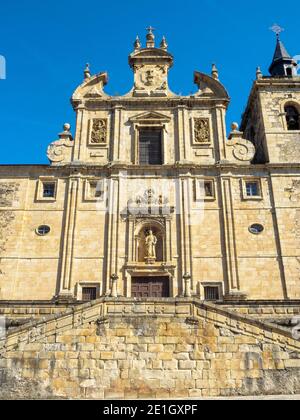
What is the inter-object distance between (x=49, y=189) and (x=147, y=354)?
42.2 ft

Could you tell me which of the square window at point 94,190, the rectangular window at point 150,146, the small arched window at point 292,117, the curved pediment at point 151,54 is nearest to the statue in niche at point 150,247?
the square window at point 94,190

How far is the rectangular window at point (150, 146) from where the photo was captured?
2531cm

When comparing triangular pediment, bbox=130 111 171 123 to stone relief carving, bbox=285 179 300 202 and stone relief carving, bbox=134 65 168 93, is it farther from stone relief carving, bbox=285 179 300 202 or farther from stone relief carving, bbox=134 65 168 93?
stone relief carving, bbox=285 179 300 202

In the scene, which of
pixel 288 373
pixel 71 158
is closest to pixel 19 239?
pixel 71 158

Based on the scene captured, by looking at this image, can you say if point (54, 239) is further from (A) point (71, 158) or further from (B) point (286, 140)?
(B) point (286, 140)

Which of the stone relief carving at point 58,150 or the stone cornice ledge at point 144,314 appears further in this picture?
the stone relief carving at point 58,150

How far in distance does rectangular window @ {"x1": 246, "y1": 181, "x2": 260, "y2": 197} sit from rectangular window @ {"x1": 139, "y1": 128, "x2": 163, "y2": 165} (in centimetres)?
497

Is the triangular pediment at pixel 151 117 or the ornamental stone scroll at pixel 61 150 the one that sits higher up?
the triangular pediment at pixel 151 117

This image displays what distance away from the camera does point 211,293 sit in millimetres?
21500

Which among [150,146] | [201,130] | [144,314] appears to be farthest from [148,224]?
[144,314]

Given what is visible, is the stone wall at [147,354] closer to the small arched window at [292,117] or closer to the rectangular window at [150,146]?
the rectangular window at [150,146]

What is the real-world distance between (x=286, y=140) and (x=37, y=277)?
1538 cm

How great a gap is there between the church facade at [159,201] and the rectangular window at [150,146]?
0.22 ft

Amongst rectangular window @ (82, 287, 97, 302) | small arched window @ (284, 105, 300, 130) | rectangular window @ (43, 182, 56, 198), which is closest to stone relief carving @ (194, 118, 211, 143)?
small arched window @ (284, 105, 300, 130)
